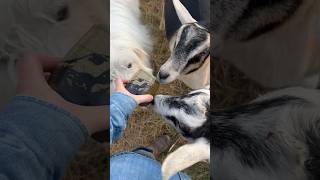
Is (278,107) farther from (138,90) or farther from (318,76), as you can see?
(138,90)

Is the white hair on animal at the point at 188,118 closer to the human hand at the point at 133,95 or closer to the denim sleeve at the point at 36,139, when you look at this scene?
the human hand at the point at 133,95

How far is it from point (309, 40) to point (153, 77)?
1.64ft

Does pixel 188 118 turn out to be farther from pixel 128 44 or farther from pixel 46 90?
pixel 46 90

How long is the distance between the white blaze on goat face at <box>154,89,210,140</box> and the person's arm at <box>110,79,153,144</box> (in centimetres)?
4

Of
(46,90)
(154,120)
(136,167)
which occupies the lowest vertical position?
(136,167)

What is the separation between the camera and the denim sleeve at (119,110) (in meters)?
1.35

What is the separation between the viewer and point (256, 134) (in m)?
1.39

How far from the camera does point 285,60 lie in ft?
4.86

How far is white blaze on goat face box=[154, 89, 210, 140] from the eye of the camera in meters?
1.35

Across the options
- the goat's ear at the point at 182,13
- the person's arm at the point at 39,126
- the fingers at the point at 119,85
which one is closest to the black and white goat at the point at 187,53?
the goat's ear at the point at 182,13

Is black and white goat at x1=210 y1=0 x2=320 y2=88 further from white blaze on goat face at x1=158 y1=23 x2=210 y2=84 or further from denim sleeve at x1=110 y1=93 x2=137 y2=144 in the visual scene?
denim sleeve at x1=110 y1=93 x2=137 y2=144

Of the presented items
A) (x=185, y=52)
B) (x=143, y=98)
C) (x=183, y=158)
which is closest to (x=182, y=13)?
(x=185, y=52)

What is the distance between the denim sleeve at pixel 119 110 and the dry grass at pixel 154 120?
2 cm

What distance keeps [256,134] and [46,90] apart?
588 mm
